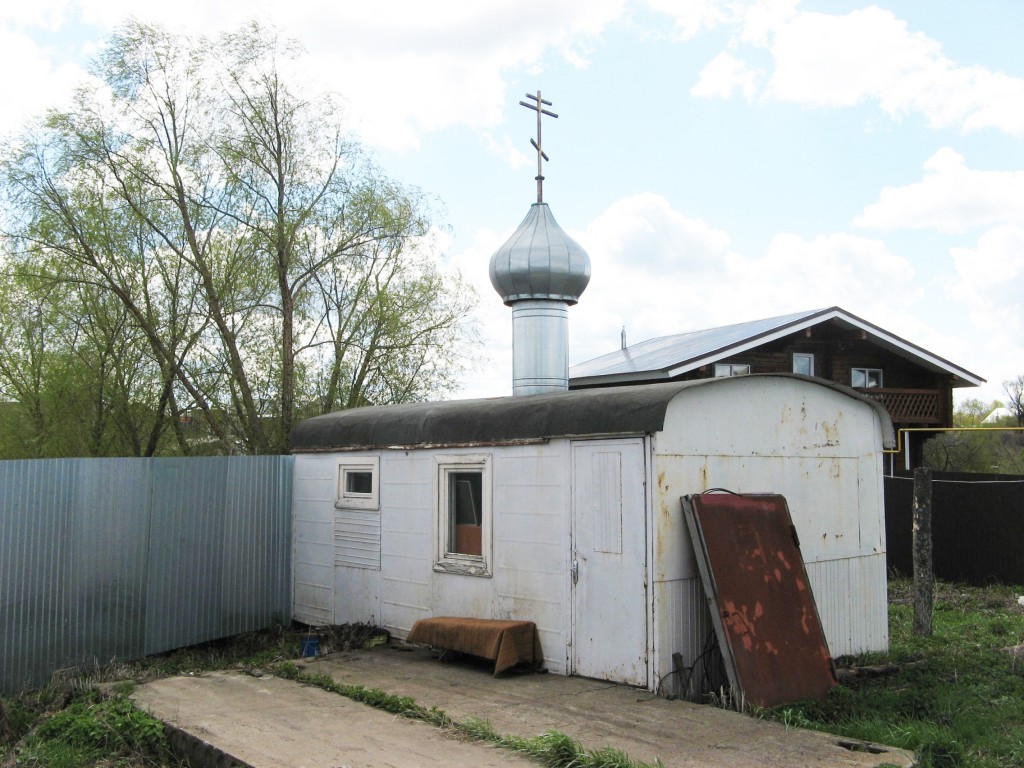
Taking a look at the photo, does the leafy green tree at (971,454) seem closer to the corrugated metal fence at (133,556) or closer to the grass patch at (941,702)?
the grass patch at (941,702)

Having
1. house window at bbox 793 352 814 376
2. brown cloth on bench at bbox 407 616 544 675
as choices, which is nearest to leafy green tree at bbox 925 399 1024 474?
house window at bbox 793 352 814 376

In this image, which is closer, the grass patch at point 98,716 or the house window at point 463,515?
the grass patch at point 98,716

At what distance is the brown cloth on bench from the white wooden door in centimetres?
40

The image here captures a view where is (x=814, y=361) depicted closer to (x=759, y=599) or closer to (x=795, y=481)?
(x=795, y=481)

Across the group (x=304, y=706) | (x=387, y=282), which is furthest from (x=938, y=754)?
(x=387, y=282)

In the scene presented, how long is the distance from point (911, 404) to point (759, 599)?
1731 cm

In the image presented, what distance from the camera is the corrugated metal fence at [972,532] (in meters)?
13.4

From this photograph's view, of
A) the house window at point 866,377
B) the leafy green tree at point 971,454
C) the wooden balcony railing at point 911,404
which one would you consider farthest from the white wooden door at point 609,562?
the leafy green tree at point 971,454

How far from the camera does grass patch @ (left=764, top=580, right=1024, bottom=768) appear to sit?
570 centimetres

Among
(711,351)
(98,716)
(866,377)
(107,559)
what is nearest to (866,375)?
(866,377)

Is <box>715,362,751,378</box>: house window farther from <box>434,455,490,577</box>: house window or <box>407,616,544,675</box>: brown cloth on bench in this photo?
<box>407,616,544,675</box>: brown cloth on bench

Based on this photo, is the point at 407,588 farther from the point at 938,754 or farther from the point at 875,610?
the point at 938,754

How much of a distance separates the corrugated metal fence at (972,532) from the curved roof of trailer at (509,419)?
586cm

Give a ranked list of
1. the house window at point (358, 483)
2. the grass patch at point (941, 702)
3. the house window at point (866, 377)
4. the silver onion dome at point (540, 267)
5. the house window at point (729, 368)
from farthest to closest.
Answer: the house window at point (866, 377) < the house window at point (729, 368) < the silver onion dome at point (540, 267) < the house window at point (358, 483) < the grass patch at point (941, 702)
